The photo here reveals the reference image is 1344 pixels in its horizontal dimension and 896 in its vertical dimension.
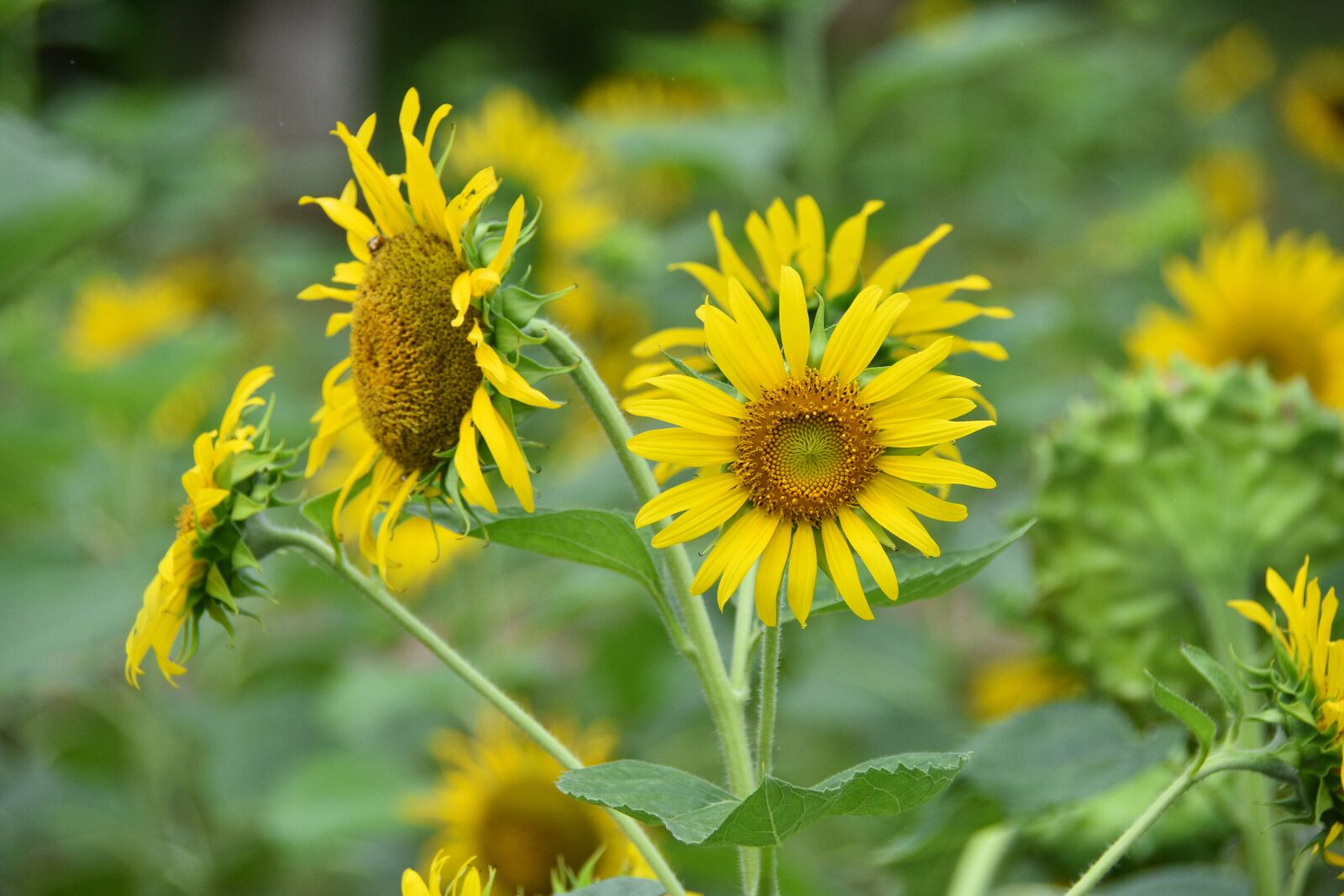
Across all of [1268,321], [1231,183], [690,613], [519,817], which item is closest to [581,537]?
[690,613]

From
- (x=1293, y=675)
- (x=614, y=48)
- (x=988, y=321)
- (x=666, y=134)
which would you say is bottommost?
(x=1293, y=675)

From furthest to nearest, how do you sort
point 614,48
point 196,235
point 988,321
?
point 614,48 < point 196,235 < point 988,321

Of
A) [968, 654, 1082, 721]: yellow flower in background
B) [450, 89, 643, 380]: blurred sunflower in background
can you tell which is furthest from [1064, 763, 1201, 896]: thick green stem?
[450, 89, 643, 380]: blurred sunflower in background

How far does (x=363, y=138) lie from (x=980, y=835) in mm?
518

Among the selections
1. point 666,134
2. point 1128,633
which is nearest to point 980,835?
point 1128,633

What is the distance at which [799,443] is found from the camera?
0.45 m

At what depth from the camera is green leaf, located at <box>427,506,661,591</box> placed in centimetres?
48

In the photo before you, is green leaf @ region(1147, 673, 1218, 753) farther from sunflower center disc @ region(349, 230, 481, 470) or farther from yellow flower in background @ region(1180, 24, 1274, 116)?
yellow flower in background @ region(1180, 24, 1274, 116)

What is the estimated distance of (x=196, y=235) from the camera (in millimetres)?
2613

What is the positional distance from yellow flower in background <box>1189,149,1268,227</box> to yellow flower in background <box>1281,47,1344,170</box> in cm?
8

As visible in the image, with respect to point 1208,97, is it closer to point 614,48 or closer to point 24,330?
point 614,48

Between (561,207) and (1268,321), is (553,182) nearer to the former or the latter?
(561,207)

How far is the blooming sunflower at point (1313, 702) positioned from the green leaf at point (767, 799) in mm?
127

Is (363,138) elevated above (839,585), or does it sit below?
above
